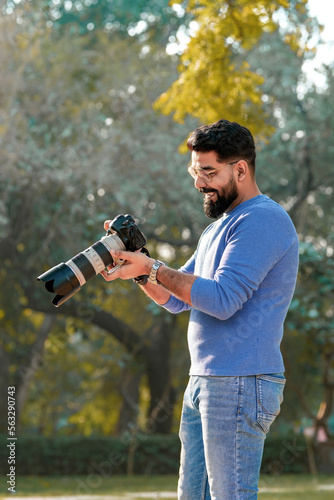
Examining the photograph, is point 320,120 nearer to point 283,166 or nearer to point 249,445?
point 283,166

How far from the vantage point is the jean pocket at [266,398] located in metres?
2.47

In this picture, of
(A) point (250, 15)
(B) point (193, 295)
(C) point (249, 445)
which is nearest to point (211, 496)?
(C) point (249, 445)

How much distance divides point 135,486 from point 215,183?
1013 cm

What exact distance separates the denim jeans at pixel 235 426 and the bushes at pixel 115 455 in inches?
433

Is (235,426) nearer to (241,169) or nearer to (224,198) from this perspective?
(224,198)

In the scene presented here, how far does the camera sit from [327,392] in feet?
43.5

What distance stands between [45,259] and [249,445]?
9.78 metres

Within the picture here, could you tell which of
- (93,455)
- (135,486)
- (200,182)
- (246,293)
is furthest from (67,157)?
(246,293)

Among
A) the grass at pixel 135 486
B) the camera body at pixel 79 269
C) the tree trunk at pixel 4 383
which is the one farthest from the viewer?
the tree trunk at pixel 4 383

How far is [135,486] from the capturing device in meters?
11.9

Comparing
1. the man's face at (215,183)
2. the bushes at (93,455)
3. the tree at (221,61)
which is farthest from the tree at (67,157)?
the man's face at (215,183)

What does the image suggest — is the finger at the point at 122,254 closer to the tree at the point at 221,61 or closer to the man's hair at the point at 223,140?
the man's hair at the point at 223,140

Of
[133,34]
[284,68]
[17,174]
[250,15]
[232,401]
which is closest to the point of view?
[232,401]

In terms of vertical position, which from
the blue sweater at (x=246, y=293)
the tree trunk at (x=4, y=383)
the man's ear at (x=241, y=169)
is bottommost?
the tree trunk at (x=4, y=383)
